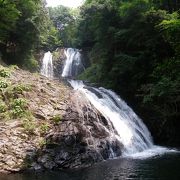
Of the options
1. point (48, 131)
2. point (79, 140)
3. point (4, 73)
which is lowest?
point (79, 140)

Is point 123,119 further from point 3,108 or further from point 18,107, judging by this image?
point 3,108

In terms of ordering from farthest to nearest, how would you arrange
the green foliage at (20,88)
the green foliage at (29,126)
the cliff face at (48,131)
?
the green foliage at (20,88)
the green foliage at (29,126)
the cliff face at (48,131)

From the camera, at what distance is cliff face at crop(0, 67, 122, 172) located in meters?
18.4

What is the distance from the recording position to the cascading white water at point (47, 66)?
149 ft

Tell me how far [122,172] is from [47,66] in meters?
31.3

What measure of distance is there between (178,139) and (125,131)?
189 inches

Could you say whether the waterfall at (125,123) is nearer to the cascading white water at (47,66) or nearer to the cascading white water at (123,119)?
the cascading white water at (123,119)

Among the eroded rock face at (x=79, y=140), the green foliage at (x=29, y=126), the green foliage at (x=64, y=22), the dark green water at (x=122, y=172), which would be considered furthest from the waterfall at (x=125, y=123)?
the green foliage at (x=64, y=22)

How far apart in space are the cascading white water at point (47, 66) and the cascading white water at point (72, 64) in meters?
1.77

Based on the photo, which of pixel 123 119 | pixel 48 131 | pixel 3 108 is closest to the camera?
pixel 48 131

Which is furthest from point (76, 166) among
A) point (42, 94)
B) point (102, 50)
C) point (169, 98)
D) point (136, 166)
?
point (102, 50)

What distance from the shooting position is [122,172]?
16.9 m

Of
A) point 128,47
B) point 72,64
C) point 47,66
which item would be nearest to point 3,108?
point 128,47

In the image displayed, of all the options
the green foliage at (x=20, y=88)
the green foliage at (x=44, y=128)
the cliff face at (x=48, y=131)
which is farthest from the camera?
the green foliage at (x=20, y=88)
